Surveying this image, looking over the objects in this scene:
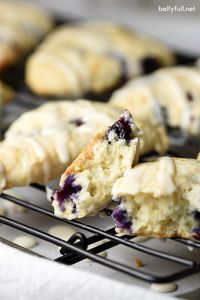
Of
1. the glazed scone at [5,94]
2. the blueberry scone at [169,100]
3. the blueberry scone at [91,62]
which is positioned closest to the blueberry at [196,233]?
the blueberry scone at [169,100]

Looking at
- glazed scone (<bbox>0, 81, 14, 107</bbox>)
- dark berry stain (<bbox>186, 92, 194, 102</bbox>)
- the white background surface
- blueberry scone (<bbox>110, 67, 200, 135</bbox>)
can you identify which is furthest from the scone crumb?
the white background surface

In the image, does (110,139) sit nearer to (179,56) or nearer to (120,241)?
(120,241)

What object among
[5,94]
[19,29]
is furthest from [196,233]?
[19,29]

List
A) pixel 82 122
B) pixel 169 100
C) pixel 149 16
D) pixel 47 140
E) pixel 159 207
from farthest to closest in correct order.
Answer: pixel 149 16
pixel 169 100
pixel 82 122
pixel 47 140
pixel 159 207

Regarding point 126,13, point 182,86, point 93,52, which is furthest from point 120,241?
point 126,13

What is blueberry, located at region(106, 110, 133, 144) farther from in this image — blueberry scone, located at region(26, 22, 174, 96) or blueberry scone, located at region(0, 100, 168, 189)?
blueberry scone, located at region(26, 22, 174, 96)

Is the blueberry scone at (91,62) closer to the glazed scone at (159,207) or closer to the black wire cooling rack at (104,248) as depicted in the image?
the black wire cooling rack at (104,248)

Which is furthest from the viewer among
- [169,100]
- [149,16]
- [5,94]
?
[149,16]

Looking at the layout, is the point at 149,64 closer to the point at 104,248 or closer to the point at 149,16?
the point at 149,16
